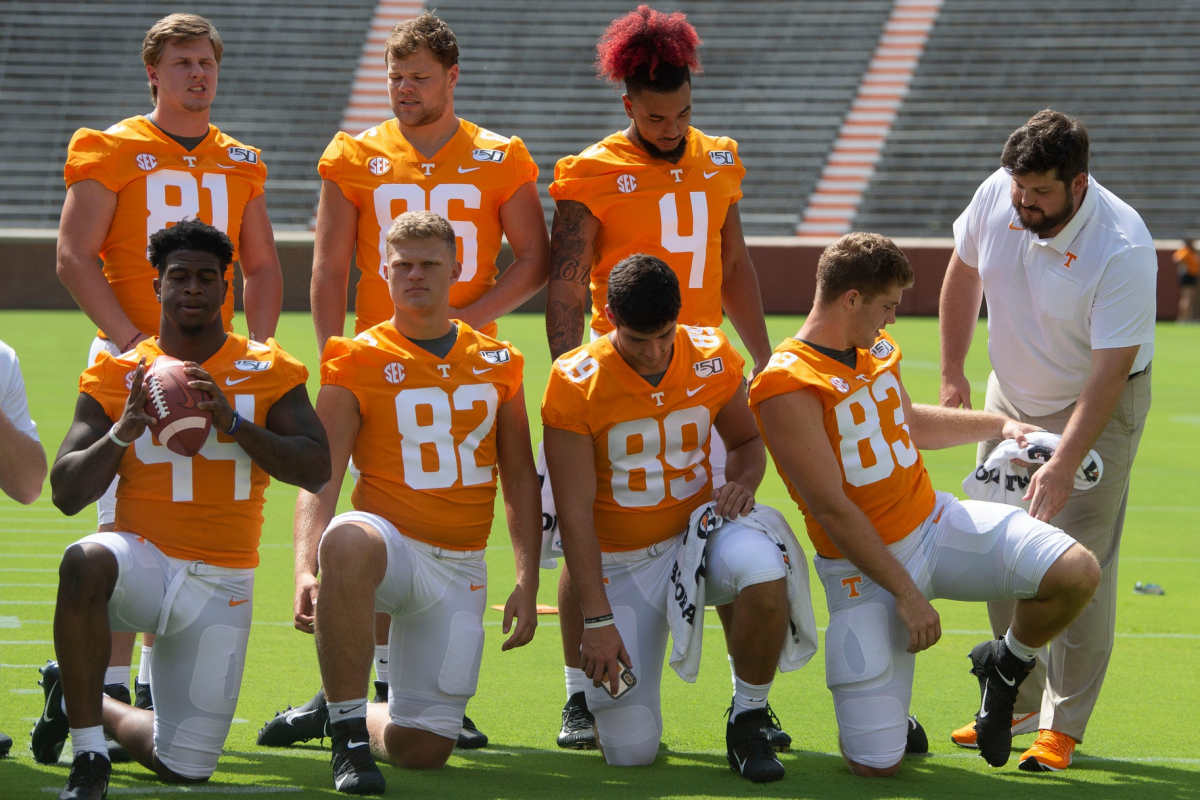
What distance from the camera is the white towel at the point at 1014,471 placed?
4.11 meters

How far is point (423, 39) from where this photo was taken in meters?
4.38

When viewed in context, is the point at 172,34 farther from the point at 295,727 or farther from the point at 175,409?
the point at 295,727

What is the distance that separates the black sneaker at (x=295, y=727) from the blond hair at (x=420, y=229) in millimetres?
1317

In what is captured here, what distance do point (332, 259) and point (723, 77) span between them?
964 inches

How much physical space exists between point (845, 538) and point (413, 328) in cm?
133

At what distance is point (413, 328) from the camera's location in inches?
155

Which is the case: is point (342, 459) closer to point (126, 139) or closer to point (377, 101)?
point (126, 139)

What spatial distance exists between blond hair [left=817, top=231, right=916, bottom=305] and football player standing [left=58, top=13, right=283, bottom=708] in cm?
181

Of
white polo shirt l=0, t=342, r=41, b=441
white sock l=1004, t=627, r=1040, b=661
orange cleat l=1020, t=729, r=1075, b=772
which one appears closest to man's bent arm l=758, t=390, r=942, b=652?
white sock l=1004, t=627, r=1040, b=661

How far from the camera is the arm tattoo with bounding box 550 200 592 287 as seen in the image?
4.57m

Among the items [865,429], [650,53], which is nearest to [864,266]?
[865,429]

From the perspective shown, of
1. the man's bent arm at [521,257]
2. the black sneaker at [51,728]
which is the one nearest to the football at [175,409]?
the black sneaker at [51,728]

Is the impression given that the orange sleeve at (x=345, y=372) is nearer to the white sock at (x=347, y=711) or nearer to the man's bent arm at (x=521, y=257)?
the man's bent arm at (x=521, y=257)

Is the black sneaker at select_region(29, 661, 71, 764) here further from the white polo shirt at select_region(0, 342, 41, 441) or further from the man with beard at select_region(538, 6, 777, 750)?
the man with beard at select_region(538, 6, 777, 750)
